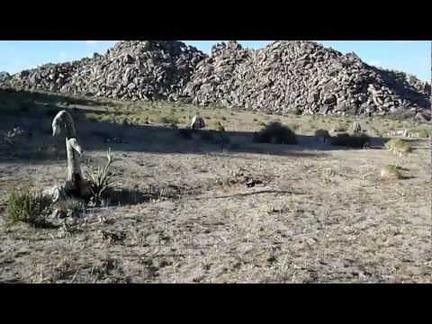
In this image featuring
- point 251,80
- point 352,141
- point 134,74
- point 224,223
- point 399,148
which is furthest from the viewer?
point 134,74

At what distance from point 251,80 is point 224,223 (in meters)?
46.8

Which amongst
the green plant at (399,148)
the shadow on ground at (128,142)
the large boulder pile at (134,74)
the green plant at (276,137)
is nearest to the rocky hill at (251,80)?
the large boulder pile at (134,74)

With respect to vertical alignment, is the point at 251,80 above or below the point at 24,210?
above

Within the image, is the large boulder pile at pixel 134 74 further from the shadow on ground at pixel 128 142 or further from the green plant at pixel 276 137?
the green plant at pixel 276 137

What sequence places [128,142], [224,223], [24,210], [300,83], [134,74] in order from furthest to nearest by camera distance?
[134,74]
[300,83]
[128,142]
[224,223]
[24,210]

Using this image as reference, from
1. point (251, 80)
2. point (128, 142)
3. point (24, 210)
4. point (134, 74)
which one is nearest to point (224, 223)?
point (24, 210)

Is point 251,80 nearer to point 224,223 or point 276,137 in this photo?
point 276,137

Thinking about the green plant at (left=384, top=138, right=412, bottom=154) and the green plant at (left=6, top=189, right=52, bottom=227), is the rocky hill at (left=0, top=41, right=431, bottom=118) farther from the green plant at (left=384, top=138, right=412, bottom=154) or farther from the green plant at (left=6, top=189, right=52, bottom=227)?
the green plant at (left=6, top=189, right=52, bottom=227)

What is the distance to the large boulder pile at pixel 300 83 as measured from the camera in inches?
1817

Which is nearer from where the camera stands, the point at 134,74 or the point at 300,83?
the point at 300,83

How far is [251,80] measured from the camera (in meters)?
53.5

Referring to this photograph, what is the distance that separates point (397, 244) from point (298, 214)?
1734mm

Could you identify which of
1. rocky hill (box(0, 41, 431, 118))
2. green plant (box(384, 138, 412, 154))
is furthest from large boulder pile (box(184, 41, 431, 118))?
green plant (box(384, 138, 412, 154))
